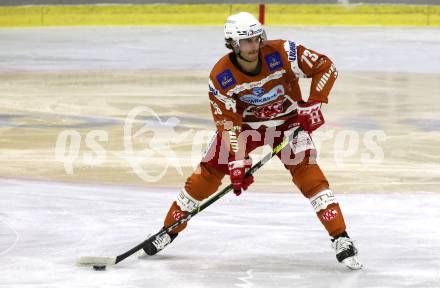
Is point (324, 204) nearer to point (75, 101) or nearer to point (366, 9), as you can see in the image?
point (75, 101)

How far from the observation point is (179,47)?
18.5 meters

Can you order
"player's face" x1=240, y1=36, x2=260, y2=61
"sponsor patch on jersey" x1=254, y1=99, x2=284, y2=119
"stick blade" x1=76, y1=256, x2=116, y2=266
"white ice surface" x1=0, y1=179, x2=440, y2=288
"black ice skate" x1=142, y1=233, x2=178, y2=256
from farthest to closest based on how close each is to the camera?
"black ice skate" x1=142, y1=233, x2=178, y2=256
"sponsor patch on jersey" x1=254, y1=99, x2=284, y2=119
"stick blade" x1=76, y1=256, x2=116, y2=266
"player's face" x1=240, y1=36, x2=260, y2=61
"white ice surface" x1=0, y1=179, x2=440, y2=288

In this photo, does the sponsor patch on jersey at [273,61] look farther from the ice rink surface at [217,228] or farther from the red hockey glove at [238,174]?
the ice rink surface at [217,228]

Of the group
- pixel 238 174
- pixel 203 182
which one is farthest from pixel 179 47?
pixel 238 174

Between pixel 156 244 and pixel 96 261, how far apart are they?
42 centimetres

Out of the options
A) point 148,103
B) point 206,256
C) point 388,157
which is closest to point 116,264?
point 206,256

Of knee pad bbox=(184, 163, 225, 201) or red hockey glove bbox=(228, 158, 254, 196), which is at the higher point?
red hockey glove bbox=(228, 158, 254, 196)

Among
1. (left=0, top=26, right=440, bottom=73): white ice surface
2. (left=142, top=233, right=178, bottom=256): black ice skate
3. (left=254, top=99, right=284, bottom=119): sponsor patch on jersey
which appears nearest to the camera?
(left=254, top=99, right=284, bottom=119): sponsor patch on jersey

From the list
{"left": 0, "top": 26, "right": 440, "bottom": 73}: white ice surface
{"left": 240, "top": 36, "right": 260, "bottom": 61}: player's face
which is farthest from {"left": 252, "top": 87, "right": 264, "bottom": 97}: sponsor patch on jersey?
{"left": 0, "top": 26, "right": 440, "bottom": 73}: white ice surface

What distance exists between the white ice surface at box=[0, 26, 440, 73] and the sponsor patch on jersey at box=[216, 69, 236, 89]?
9559mm

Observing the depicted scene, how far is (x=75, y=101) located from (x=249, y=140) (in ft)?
22.9

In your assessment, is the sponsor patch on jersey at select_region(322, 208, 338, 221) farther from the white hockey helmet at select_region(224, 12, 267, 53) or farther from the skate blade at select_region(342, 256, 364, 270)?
the white hockey helmet at select_region(224, 12, 267, 53)

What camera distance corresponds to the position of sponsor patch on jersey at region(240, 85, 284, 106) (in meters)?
6.57

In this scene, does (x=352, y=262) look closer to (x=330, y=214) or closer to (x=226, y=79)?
(x=330, y=214)
